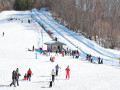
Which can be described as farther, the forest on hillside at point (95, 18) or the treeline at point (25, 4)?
the treeline at point (25, 4)

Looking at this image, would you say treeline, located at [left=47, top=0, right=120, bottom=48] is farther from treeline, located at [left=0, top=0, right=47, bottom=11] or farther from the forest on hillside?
treeline, located at [left=0, top=0, right=47, bottom=11]

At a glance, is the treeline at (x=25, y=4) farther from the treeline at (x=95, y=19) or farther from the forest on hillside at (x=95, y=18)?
the treeline at (x=95, y=19)

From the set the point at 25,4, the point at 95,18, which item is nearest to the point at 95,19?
the point at 95,18

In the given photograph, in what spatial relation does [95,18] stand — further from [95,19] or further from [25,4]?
[25,4]

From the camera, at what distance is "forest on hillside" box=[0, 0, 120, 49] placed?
4600 cm

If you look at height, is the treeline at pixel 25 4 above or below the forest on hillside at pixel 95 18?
above

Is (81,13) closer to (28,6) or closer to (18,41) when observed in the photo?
(18,41)

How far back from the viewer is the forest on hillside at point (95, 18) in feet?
151

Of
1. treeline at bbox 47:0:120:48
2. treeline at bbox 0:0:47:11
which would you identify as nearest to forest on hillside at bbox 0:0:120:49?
treeline at bbox 47:0:120:48

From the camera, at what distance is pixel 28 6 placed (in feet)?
336

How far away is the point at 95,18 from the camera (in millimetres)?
57406

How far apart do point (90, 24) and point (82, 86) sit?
44987 millimetres

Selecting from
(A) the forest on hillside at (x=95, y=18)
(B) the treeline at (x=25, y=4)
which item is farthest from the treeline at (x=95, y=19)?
(B) the treeline at (x=25, y=4)

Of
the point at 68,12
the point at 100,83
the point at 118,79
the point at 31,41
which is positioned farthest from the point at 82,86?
the point at 68,12
